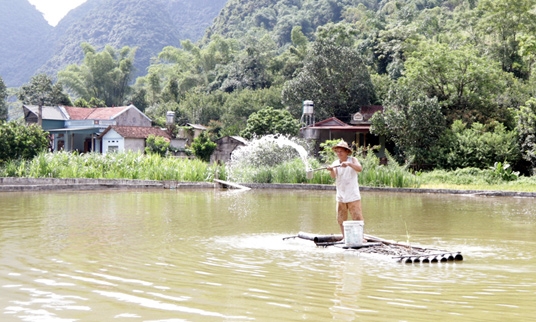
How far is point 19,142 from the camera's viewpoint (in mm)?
28172

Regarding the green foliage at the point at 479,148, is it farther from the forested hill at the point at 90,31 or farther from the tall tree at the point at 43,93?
the forested hill at the point at 90,31

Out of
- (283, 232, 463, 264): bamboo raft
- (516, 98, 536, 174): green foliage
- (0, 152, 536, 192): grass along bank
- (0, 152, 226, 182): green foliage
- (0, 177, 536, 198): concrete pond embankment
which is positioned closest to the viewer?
(283, 232, 463, 264): bamboo raft

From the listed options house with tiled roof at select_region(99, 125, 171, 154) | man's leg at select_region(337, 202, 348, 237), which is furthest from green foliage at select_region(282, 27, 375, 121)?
man's leg at select_region(337, 202, 348, 237)

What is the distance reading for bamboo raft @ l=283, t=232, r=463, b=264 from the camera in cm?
806

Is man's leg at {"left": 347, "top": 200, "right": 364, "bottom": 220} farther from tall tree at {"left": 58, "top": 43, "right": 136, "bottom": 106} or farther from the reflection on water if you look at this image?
tall tree at {"left": 58, "top": 43, "right": 136, "bottom": 106}

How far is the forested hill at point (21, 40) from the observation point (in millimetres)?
147375

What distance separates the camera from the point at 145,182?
2638 centimetres

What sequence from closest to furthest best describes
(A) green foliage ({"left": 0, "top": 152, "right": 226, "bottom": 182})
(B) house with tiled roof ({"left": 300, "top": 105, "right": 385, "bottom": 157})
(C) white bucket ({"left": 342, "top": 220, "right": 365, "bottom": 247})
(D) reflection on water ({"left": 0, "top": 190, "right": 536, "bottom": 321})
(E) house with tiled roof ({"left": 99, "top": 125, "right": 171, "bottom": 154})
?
(D) reflection on water ({"left": 0, "top": 190, "right": 536, "bottom": 321}) < (C) white bucket ({"left": 342, "top": 220, "right": 365, "bottom": 247}) < (A) green foliage ({"left": 0, "top": 152, "right": 226, "bottom": 182}) < (B) house with tiled roof ({"left": 300, "top": 105, "right": 385, "bottom": 157}) < (E) house with tiled roof ({"left": 99, "top": 125, "right": 171, "bottom": 154})

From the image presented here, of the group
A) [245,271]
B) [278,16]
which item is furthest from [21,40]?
[245,271]

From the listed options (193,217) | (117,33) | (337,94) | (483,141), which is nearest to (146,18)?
(117,33)

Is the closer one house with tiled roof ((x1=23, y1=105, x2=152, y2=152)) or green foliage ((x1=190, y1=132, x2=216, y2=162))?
green foliage ((x1=190, y1=132, x2=216, y2=162))

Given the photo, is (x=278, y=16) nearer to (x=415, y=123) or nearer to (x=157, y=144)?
(x=157, y=144)

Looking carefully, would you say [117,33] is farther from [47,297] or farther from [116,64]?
[47,297]

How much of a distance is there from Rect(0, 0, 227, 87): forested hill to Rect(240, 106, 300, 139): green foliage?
9656cm
